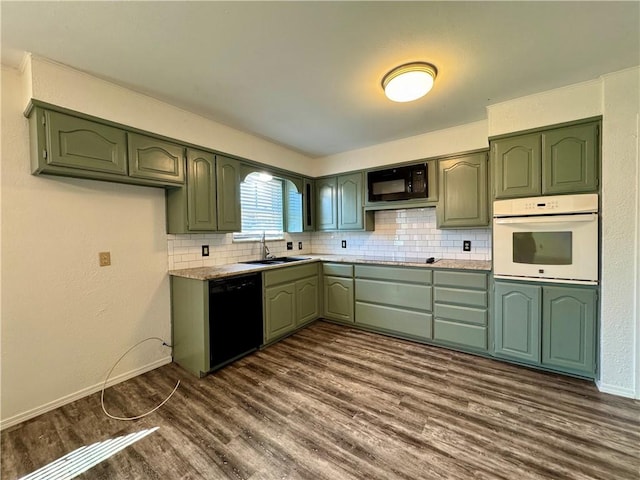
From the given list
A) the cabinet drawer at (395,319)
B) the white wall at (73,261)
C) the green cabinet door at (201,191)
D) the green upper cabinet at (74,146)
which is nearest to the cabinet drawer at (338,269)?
the cabinet drawer at (395,319)

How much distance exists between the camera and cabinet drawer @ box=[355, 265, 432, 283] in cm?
298

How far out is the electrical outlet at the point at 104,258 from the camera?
7.38ft

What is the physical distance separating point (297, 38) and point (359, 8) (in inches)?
16.1

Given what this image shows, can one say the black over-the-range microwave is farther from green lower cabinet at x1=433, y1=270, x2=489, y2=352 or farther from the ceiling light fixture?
the ceiling light fixture

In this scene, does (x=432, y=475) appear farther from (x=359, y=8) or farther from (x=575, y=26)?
(x=575, y=26)

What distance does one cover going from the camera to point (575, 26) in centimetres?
158

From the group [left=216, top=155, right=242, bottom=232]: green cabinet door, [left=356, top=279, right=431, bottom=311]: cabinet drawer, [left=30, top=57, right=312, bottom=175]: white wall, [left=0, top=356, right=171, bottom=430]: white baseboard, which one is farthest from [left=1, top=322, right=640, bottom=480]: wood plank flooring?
[left=30, top=57, right=312, bottom=175]: white wall

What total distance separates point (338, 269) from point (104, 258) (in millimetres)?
2483

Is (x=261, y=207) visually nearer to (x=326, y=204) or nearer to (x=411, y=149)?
(x=326, y=204)

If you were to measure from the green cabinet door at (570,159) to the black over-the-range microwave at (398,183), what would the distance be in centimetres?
114

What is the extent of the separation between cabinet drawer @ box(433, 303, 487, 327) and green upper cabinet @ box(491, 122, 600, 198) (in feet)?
3.85

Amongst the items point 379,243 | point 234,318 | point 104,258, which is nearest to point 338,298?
point 379,243

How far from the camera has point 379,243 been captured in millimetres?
3916

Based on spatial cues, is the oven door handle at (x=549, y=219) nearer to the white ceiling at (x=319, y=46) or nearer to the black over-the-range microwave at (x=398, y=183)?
the black over-the-range microwave at (x=398, y=183)
